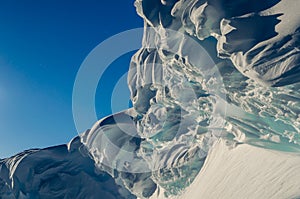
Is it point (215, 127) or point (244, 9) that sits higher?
point (244, 9)

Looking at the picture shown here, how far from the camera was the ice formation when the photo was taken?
12.9m

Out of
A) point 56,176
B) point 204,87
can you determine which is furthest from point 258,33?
point 56,176

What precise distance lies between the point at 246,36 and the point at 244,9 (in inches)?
43.3

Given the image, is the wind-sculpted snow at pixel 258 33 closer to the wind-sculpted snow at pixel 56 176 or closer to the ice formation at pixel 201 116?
the ice formation at pixel 201 116

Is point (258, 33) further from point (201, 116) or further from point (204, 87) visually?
point (201, 116)

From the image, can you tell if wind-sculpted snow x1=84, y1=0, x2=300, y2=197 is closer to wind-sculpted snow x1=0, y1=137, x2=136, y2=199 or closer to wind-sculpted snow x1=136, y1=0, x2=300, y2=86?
wind-sculpted snow x1=136, y1=0, x2=300, y2=86

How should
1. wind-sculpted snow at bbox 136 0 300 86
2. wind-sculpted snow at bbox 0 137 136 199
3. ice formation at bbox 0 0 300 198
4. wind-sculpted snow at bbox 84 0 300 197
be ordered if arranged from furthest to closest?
1. wind-sculpted snow at bbox 0 137 136 199
2. ice formation at bbox 0 0 300 198
3. wind-sculpted snow at bbox 84 0 300 197
4. wind-sculpted snow at bbox 136 0 300 86

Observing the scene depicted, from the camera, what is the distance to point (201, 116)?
23312 millimetres

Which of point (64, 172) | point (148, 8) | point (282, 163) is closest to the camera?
point (282, 163)

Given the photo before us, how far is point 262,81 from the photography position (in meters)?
13.2

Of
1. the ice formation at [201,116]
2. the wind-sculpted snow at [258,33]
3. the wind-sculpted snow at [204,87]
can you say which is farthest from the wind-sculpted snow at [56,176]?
the wind-sculpted snow at [258,33]

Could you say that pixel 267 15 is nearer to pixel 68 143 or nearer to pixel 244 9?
pixel 244 9

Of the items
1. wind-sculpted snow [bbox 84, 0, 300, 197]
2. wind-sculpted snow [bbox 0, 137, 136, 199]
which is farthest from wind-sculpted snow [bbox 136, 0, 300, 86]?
wind-sculpted snow [bbox 0, 137, 136, 199]

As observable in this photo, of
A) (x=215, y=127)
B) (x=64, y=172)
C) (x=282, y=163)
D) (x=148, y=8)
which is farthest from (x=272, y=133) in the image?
(x=64, y=172)
